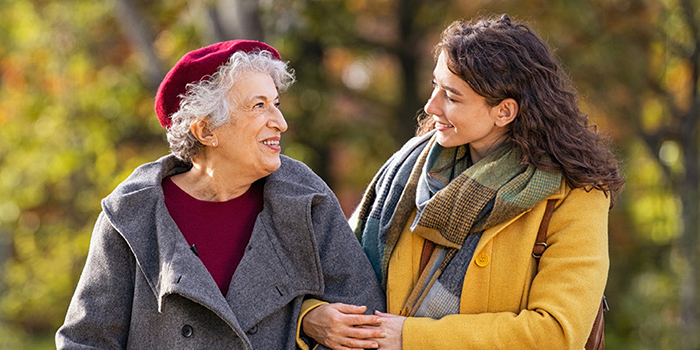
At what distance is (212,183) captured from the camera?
272 centimetres

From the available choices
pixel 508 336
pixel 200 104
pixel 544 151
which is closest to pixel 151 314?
pixel 200 104

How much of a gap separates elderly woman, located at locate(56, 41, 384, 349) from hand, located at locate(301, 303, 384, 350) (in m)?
0.06

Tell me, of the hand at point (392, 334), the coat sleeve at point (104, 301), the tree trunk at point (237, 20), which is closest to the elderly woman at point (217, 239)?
the coat sleeve at point (104, 301)

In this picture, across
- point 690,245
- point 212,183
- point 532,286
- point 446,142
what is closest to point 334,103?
point 690,245

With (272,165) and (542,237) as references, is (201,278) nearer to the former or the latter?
(272,165)

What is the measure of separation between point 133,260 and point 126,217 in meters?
0.14

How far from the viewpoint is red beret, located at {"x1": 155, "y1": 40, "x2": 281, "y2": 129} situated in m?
2.56

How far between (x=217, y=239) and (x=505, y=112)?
40.7 inches

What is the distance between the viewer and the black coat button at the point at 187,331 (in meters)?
2.51

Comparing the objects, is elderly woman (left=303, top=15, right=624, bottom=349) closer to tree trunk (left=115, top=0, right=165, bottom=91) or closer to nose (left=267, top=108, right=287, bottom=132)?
nose (left=267, top=108, right=287, bottom=132)

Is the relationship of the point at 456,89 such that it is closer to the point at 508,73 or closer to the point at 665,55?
the point at 508,73

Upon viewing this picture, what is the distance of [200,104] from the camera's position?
101 inches

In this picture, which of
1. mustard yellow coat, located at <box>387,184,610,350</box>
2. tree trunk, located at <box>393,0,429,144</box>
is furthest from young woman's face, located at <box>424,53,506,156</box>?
tree trunk, located at <box>393,0,429,144</box>

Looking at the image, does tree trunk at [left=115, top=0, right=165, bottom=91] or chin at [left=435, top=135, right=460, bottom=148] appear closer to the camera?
chin at [left=435, top=135, right=460, bottom=148]
